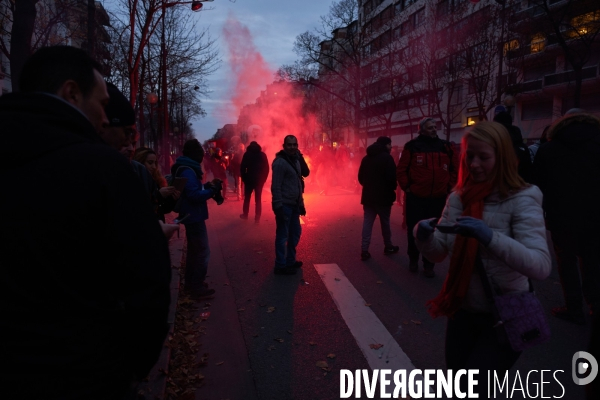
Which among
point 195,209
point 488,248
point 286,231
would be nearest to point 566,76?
point 286,231

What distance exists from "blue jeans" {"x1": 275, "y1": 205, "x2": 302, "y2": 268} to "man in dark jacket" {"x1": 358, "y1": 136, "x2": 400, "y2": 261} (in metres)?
1.29

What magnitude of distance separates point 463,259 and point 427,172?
3.86 m

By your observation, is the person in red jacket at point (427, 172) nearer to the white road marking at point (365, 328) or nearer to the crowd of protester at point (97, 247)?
the white road marking at point (365, 328)

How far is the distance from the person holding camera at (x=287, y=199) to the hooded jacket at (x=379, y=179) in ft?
4.27

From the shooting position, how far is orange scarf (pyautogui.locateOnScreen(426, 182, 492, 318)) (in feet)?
7.45

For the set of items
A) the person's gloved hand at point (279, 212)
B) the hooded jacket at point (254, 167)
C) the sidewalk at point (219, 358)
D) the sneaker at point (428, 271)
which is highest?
the hooded jacket at point (254, 167)

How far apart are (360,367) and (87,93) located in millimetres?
3159

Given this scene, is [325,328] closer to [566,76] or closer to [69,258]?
[69,258]

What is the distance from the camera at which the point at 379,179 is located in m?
7.21

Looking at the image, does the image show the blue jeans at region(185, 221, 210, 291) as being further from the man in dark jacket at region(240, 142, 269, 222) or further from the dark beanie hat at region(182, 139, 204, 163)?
the man in dark jacket at region(240, 142, 269, 222)

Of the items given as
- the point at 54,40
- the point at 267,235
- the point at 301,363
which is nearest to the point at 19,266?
the point at 301,363

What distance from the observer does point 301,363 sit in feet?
12.6

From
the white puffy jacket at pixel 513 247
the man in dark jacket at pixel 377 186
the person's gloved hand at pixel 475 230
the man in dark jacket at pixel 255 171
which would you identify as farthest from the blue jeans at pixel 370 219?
the person's gloved hand at pixel 475 230

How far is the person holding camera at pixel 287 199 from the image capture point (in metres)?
6.37
